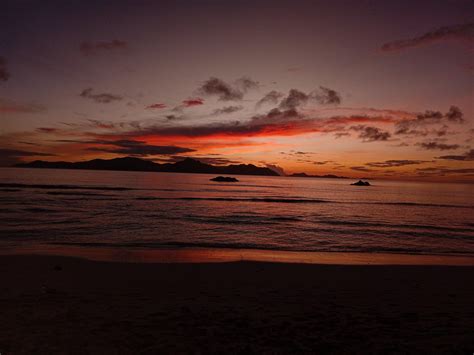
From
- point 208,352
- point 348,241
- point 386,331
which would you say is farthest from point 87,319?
point 348,241

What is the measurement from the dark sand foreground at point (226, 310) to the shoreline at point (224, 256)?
81.9 inches

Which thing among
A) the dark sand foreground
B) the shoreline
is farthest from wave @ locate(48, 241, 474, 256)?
the dark sand foreground

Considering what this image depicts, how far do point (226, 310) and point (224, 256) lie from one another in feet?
26.3

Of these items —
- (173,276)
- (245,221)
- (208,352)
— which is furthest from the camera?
(245,221)

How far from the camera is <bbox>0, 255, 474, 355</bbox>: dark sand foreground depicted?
21.4ft

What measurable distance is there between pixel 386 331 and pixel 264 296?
11.5 feet

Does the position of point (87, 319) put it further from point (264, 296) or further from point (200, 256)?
point (200, 256)

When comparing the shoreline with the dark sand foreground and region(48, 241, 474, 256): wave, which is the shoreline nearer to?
region(48, 241, 474, 256): wave

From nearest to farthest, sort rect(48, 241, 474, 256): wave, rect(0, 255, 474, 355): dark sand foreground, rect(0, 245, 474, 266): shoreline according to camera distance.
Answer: rect(0, 255, 474, 355): dark sand foreground
rect(0, 245, 474, 266): shoreline
rect(48, 241, 474, 256): wave

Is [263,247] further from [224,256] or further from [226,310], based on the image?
[226,310]

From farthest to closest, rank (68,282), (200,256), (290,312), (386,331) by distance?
(200,256) < (68,282) < (290,312) < (386,331)

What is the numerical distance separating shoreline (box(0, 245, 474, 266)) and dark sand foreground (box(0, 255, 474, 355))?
6.83 feet

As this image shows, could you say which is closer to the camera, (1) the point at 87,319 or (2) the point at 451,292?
(1) the point at 87,319

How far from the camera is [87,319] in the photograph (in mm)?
7516
